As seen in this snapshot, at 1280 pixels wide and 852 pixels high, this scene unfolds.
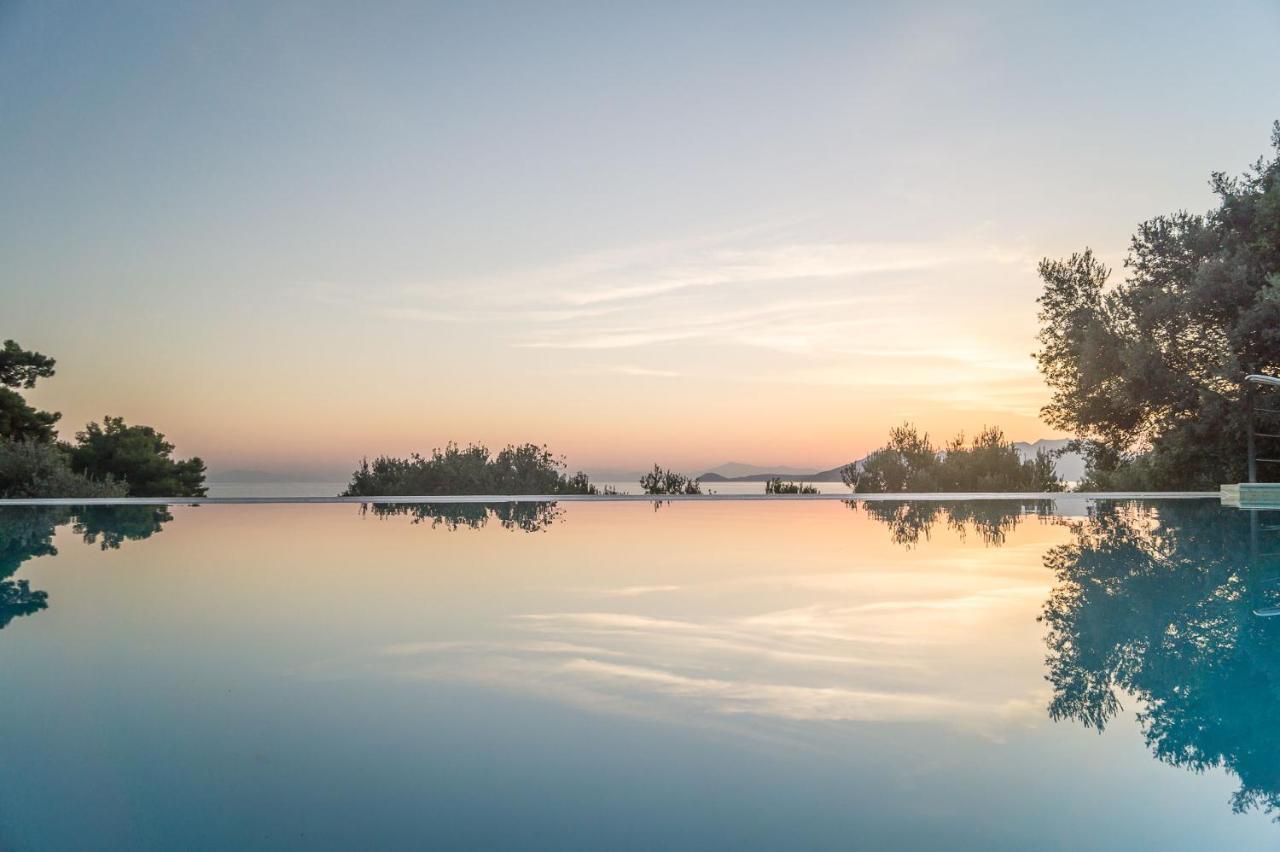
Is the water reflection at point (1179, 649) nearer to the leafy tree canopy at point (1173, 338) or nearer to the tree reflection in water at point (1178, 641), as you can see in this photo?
the tree reflection in water at point (1178, 641)

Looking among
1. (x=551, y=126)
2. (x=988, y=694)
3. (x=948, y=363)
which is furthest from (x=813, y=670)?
(x=948, y=363)

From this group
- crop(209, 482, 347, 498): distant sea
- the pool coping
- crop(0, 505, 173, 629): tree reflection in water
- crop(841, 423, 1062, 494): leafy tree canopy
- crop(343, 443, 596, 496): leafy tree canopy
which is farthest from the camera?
crop(841, 423, 1062, 494): leafy tree canopy

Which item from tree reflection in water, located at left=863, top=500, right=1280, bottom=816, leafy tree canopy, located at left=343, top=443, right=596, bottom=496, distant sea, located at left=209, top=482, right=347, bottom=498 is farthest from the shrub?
tree reflection in water, located at left=863, top=500, right=1280, bottom=816

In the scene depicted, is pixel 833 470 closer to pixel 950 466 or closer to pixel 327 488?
pixel 950 466

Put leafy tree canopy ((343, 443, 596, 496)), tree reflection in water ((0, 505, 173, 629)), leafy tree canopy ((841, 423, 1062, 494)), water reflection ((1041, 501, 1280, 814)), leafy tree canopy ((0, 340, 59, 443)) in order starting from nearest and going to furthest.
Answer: water reflection ((1041, 501, 1280, 814)) → tree reflection in water ((0, 505, 173, 629)) → leafy tree canopy ((343, 443, 596, 496)) → leafy tree canopy ((841, 423, 1062, 494)) → leafy tree canopy ((0, 340, 59, 443))

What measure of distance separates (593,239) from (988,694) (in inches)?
501

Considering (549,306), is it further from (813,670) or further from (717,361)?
(813,670)

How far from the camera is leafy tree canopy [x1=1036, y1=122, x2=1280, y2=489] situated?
16.5 metres

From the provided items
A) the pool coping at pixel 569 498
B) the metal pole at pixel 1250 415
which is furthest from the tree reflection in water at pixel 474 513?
the metal pole at pixel 1250 415

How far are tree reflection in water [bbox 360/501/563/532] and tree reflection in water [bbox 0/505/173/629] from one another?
3039 mm

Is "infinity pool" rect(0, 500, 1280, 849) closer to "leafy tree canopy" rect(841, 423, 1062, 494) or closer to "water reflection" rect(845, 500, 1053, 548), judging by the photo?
"water reflection" rect(845, 500, 1053, 548)

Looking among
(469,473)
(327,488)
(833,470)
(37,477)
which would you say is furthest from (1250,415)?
(37,477)

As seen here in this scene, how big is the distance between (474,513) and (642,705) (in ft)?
32.0

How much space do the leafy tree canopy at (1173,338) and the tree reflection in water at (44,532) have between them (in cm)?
1774
